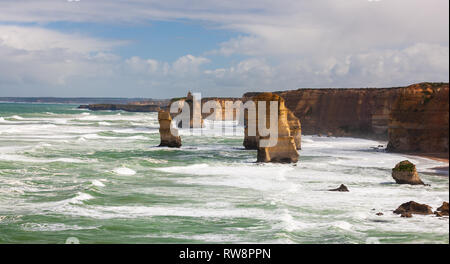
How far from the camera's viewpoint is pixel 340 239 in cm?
1694

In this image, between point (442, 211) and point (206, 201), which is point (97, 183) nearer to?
point (206, 201)

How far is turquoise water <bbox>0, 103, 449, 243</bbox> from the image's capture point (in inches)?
692

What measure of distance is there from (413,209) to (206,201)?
8.22 m

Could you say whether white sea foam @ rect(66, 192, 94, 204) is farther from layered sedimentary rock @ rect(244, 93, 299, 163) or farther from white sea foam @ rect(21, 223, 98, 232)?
layered sedimentary rock @ rect(244, 93, 299, 163)

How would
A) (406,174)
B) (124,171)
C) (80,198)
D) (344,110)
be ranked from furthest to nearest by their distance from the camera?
(344,110) < (124,171) < (406,174) < (80,198)

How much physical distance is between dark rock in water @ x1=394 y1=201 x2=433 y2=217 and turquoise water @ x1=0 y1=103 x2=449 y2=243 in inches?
18.9

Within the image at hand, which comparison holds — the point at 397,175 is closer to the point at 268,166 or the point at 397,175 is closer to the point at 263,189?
the point at 263,189

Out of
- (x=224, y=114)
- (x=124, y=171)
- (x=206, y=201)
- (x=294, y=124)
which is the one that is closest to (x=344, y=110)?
(x=294, y=124)

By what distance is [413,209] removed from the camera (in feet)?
66.3

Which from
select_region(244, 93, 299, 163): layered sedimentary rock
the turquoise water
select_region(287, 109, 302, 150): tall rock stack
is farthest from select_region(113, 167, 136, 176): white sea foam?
select_region(287, 109, 302, 150): tall rock stack

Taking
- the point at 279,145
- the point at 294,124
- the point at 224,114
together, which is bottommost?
the point at 279,145

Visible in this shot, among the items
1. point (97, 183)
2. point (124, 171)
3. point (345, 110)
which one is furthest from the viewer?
point (345, 110)

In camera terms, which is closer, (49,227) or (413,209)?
(49,227)
